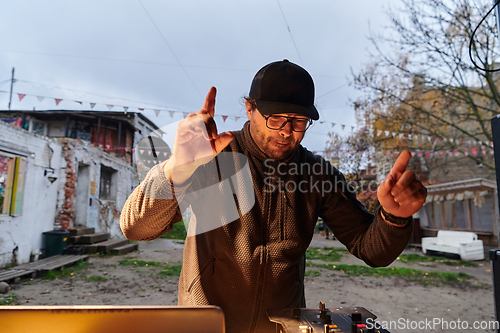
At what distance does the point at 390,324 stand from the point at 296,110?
13.3 ft

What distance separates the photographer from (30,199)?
23.6ft

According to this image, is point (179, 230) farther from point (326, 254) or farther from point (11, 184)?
point (326, 254)

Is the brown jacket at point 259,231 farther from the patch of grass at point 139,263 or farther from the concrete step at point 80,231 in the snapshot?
the concrete step at point 80,231

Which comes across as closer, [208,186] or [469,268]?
[208,186]

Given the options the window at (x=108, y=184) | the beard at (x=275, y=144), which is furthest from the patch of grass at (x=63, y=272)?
the beard at (x=275, y=144)

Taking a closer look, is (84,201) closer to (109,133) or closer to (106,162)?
(106,162)

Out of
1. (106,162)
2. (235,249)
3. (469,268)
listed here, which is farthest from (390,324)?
(106,162)

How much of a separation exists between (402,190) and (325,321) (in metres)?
0.58

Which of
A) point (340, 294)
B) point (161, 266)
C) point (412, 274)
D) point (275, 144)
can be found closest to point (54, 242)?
point (161, 266)

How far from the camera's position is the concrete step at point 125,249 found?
8.91 m

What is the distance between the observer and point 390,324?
164 inches

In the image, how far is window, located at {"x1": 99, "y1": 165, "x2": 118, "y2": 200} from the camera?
10.1m

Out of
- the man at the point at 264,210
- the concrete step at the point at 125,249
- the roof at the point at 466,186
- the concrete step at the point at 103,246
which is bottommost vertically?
the concrete step at the point at 125,249

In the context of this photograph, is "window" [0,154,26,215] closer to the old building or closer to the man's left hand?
the old building
